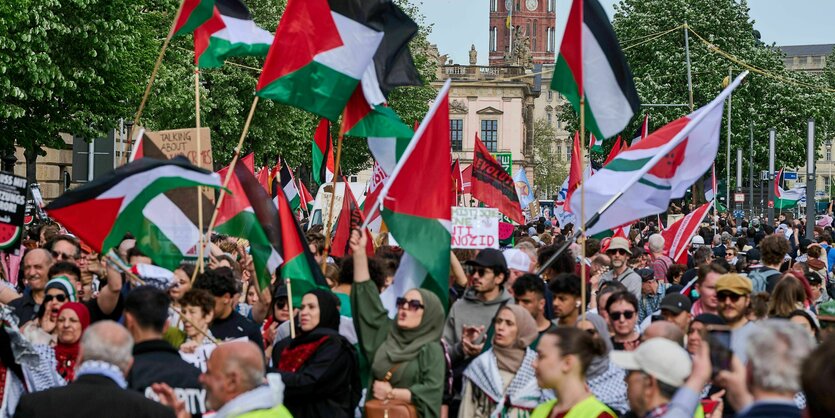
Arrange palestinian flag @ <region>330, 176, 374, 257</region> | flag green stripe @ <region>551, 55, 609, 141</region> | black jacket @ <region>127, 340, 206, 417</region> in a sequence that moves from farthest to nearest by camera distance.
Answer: palestinian flag @ <region>330, 176, 374, 257</region>, flag green stripe @ <region>551, 55, 609, 141</region>, black jacket @ <region>127, 340, 206, 417</region>

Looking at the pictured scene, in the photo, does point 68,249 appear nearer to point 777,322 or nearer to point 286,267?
point 286,267

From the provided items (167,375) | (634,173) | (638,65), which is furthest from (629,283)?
(638,65)

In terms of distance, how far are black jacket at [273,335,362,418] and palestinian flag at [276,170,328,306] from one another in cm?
117

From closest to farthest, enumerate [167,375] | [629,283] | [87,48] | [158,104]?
1. [167,375]
2. [629,283]
3. [87,48]
4. [158,104]

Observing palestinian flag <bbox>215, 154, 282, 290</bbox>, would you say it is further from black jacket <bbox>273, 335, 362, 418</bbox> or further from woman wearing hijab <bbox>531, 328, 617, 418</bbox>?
woman wearing hijab <bbox>531, 328, 617, 418</bbox>

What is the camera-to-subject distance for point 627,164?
34.0ft

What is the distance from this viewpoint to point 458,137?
385 ft

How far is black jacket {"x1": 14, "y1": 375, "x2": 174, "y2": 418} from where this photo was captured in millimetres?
5699

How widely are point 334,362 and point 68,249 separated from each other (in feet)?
13.6

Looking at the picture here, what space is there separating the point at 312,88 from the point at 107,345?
15.4 ft

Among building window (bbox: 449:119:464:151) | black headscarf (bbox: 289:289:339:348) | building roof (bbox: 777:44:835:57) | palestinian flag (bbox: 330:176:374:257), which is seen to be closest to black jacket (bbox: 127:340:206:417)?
black headscarf (bbox: 289:289:339:348)

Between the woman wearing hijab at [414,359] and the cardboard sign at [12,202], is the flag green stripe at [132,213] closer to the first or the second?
the woman wearing hijab at [414,359]

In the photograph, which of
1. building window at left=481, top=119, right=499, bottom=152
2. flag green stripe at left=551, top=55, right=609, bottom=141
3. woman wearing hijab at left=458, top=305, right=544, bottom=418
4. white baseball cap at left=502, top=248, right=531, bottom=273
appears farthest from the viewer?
building window at left=481, top=119, right=499, bottom=152

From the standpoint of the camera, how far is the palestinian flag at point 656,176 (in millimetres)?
10148
